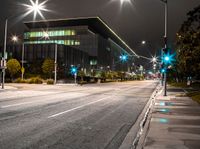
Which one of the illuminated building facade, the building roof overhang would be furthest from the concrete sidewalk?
the building roof overhang

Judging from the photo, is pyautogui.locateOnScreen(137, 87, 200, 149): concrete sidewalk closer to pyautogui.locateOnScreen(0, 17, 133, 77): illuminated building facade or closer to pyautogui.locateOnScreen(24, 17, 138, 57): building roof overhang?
pyautogui.locateOnScreen(0, 17, 133, 77): illuminated building facade

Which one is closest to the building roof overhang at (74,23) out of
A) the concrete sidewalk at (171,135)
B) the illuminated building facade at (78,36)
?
the illuminated building facade at (78,36)

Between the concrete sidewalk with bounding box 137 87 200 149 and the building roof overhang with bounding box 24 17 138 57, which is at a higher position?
the building roof overhang with bounding box 24 17 138 57

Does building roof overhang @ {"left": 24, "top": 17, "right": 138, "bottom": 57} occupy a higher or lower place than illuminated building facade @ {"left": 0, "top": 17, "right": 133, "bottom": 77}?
higher

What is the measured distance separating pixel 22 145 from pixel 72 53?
107 m

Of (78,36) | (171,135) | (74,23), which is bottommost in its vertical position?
(171,135)

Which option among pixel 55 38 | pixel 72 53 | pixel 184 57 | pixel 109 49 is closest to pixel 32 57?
pixel 72 53

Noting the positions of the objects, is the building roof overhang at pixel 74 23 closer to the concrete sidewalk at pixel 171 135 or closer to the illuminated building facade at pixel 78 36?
the illuminated building facade at pixel 78 36

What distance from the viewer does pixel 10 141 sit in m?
8.41

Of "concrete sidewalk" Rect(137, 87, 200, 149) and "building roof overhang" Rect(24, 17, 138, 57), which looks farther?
"building roof overhang" Rect(24, 17, 138, 57)

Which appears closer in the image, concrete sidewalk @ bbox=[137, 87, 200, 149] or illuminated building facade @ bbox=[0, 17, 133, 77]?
concrete sidewalk @ bbox=[137, 87, 200, 149]

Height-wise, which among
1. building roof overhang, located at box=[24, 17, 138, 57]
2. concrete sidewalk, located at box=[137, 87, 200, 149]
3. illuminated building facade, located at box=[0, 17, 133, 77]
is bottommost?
concrete sidewalk, located at box=[137, 87, 200, 149]

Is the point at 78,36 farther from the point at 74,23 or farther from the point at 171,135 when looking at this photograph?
the point at 171,135

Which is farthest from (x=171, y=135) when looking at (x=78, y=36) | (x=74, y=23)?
(x=74, y=23)
